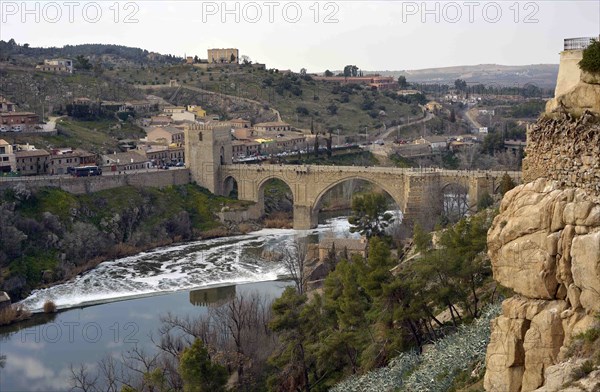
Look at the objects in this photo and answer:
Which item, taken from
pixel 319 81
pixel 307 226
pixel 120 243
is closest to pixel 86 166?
pixel 120 243

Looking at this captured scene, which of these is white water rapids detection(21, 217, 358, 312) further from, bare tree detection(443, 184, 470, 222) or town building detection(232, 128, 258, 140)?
town building detection(232, 128, 258, 140)

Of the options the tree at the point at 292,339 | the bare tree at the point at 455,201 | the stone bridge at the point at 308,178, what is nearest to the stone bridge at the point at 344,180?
the stone bridge at the point at 308,178

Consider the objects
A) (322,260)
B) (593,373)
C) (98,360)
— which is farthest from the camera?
(322,260)

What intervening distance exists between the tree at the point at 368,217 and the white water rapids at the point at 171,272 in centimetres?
290

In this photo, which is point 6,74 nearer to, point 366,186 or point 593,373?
point 366,186

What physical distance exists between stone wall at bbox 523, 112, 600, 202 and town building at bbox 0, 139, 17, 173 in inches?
1173

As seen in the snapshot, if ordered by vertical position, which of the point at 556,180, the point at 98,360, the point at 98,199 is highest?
the point at 556,180

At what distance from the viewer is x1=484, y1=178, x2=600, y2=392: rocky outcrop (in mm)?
5680

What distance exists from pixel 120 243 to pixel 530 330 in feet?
86.2

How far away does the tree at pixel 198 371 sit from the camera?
1274 cm

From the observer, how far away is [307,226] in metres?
35.6

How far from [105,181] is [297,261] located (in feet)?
38.6

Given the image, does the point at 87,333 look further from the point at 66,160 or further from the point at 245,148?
the point at 245,148

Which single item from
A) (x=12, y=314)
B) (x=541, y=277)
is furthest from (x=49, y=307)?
(x=541, y=277)
